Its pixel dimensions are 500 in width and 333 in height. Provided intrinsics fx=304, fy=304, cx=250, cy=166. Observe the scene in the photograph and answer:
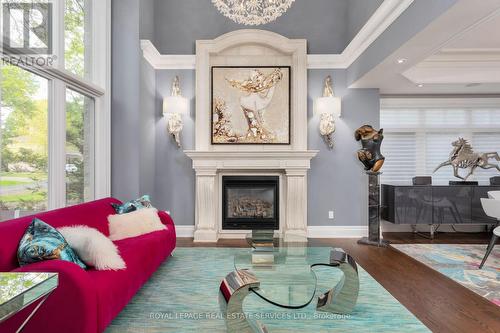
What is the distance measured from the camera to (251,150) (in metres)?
4.71

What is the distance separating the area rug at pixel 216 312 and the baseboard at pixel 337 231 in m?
1.69

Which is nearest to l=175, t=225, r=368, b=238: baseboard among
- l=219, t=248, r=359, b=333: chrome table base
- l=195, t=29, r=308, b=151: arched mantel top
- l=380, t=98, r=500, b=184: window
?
l=380, t=98, r=500, b=184: window

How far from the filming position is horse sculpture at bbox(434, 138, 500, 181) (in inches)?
199

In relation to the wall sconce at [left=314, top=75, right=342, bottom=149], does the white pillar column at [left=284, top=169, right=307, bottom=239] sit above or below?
below

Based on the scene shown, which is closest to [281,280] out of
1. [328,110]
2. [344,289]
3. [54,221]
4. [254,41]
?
[344,289]

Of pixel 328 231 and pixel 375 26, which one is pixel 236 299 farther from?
pixel 375 26

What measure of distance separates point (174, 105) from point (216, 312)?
3069mm

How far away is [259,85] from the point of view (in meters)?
4.76

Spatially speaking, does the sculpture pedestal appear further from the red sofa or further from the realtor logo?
the realtor logo

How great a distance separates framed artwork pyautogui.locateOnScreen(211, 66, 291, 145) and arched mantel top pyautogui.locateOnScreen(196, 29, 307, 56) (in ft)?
0.98

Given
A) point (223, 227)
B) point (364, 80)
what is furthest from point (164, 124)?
point (364, 80)

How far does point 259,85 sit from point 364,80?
5.08ft

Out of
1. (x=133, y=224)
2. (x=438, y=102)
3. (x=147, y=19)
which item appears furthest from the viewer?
(x=438, y=102)

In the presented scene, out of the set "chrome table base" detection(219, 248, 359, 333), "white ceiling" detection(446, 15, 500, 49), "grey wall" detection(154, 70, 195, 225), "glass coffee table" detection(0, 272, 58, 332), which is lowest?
"chrome table base" detection(219, 248, 359, 333)
